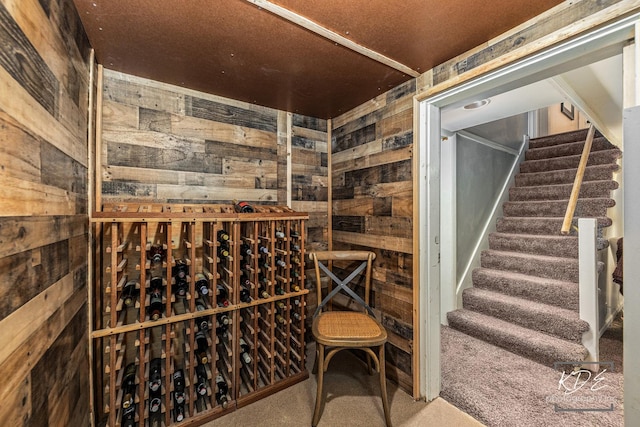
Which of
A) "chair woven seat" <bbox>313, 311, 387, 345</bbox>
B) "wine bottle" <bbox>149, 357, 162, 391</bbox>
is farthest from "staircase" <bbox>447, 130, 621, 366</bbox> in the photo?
"wine bottle" <bbox>149, 357, 162, 391</bbox>

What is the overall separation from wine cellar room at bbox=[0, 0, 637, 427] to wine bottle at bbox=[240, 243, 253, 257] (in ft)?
0.04

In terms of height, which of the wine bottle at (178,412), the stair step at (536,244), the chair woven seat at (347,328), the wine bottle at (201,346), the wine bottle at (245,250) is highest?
the wine bottle at (245,250)

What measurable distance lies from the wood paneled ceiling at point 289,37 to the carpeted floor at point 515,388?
2.20m

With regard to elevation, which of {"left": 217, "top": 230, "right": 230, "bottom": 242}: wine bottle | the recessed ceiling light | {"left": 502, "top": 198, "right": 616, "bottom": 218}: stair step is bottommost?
{"left": 217, "top": 230, "right": 230, "bottom": 242}: wine bottle

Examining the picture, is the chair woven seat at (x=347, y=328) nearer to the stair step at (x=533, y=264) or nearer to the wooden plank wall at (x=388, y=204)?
the wooden plank wall at (x=388, y=204)

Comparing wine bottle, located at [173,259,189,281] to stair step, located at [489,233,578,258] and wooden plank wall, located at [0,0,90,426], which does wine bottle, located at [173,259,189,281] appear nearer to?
wooden plank wall, located at [0,0,90,426]

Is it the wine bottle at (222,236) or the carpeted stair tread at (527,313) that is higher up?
the wine bottle at (222,236)

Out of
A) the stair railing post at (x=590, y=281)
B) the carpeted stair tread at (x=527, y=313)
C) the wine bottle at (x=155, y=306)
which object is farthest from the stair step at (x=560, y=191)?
the wine bottle at (x=155, y=306)

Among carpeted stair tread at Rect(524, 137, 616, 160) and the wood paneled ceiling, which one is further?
carpeted stair tread at Rect(524, 137, 616, 160)

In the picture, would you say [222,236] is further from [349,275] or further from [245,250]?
[349,275]

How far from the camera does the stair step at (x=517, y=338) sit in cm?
209

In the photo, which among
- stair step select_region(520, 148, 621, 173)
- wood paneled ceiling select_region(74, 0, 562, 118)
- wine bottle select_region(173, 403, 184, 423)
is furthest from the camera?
stair step select_region(520, 148, 621, 173)

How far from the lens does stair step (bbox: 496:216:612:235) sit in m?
3.10

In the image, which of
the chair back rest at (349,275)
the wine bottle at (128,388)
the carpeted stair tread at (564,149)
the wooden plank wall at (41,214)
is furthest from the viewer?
the carpeted stair tread at (564,149)
